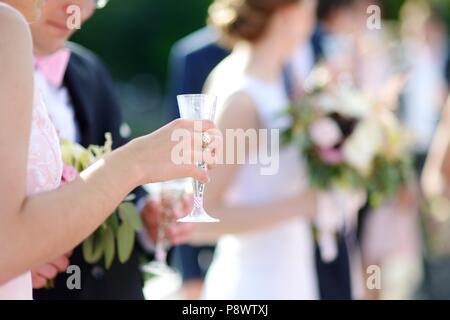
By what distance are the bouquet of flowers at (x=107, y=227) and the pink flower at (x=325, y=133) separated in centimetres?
206

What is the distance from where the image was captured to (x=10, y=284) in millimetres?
2521

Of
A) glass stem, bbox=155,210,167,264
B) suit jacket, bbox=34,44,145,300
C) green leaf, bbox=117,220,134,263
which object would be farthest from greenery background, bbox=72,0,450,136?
green leaf, bbox=117,220,134,263

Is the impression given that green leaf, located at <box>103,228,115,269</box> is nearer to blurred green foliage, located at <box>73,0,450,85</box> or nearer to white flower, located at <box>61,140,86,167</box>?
white flower, located at <box>61,140,86,167</box>

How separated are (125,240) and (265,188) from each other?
2.11 meters

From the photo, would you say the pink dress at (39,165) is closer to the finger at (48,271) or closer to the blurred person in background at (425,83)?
the finger at (48,271)

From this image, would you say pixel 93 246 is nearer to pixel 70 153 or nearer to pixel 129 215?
pixel 129 215

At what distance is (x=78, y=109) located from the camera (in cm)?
→ 399

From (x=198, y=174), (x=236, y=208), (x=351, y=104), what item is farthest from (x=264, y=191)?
(x=198, y=174)

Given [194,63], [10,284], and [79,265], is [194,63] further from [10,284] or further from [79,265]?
[10,284]

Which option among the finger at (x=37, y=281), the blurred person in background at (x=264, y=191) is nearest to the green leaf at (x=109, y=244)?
the finger at (x=37, y=281)

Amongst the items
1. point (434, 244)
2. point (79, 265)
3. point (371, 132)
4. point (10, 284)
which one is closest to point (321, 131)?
point (371, 132)

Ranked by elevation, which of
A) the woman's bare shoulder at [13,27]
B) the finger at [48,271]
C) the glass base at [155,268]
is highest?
the woman's bare shoulder at [13,27]

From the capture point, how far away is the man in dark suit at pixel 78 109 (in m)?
3.36
